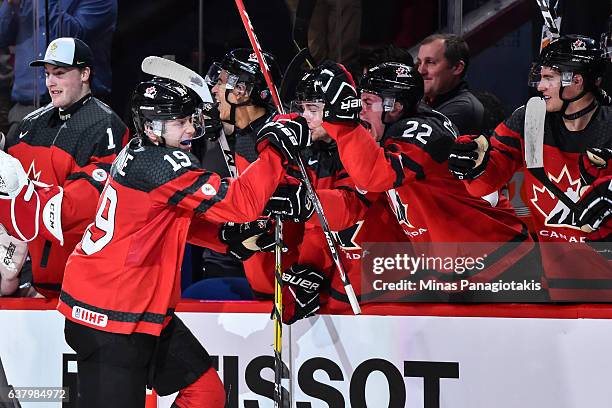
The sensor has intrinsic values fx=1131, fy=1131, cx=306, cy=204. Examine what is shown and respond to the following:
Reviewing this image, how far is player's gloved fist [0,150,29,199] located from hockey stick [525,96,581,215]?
1.60 meters

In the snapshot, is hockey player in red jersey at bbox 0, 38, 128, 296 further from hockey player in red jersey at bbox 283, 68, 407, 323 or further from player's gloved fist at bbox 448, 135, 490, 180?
player's gloved fist at bbox 448, 135, 490, 180

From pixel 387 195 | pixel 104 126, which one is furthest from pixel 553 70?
pixel 104 126

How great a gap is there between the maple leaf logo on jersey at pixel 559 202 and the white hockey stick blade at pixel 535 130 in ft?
0.27

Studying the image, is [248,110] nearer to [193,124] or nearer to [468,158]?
[193,124]

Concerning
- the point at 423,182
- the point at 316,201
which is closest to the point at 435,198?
the point at 423,182

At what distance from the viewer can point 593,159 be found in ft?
11.3

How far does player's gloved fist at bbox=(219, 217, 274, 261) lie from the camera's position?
3578 millimetres

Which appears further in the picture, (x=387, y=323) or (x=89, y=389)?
(x=387, y=323)

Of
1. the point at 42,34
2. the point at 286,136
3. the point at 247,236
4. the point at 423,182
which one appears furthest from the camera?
the point at 42,34

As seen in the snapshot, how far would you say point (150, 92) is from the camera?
3.33m

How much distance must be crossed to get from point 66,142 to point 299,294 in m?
1.06

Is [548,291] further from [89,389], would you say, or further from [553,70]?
[89,389]

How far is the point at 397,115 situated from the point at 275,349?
0.88 meters

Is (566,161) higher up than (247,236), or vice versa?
(566,161)
